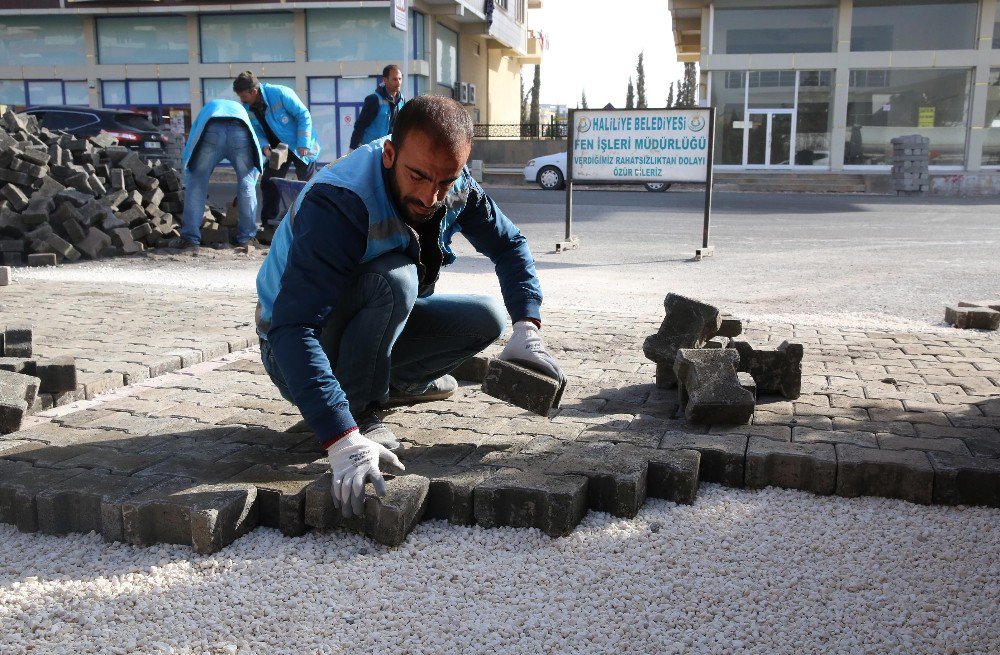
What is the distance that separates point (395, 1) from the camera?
14305mm

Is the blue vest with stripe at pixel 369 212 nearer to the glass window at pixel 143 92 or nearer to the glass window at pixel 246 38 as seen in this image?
the glass window at pixel 246 38

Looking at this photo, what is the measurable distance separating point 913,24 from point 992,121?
3838 millimetres

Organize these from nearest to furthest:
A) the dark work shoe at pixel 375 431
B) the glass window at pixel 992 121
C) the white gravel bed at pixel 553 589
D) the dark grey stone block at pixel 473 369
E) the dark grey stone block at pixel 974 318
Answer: the white gravel bed at pixel 553 589 → the dark work shoe at pixel 375 431 → the dark grey stone block at pixel 473 369 → the dark grey stone block at pixel 974 318 → the glass window at pixel 992 121

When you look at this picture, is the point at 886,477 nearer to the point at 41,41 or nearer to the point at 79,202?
the point at 79,202

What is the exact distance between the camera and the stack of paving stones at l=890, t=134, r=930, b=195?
24062mm

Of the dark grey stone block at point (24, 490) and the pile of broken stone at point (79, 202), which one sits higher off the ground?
the pile of broken stone at point (79, 202)

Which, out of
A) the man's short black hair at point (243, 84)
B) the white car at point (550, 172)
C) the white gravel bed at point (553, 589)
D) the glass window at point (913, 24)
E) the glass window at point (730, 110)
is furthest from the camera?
the glass window at point (730, 110)

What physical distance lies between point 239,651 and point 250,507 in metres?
0.68

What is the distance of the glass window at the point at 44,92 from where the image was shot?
105 feet

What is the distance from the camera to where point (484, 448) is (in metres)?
3.38

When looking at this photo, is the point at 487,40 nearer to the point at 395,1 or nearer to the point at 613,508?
the point at 395,1

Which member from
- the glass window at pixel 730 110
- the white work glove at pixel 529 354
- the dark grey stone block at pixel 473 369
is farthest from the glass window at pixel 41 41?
the white work glove at pixel 529 354

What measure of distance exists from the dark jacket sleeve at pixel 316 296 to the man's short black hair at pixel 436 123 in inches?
11.5

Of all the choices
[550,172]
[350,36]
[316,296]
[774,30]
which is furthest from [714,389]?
[350,36]
